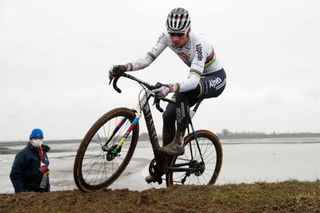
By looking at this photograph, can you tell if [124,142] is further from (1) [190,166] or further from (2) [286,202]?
(2) [286,202]

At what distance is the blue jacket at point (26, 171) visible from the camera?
889 centimetres

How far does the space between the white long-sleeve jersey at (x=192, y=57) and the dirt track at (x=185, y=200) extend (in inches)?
69.7

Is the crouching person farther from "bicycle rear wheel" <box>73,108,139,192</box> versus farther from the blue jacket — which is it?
"bicycle rear wheel" <box>73,108,139,192</box>

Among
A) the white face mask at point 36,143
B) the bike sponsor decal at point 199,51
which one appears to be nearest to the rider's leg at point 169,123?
the bike sponsor decal at point 199,51

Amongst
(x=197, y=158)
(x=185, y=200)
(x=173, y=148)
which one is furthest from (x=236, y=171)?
(x=185, y=200)

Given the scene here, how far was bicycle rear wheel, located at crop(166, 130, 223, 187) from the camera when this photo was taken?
8.45 metres

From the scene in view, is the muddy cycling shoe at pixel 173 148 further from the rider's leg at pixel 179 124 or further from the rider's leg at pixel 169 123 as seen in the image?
the rider's leg at pixel 169 123

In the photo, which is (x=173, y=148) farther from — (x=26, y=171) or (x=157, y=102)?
(x=26, y=171)

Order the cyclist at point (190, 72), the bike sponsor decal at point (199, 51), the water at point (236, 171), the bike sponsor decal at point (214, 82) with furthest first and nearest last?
1. the water at point (236, 171)
2. the bike sponsor decal at point (214, 82)
3. the bike sponsor decal at point (199, 51)
4. the cyclist at point (190, 72)

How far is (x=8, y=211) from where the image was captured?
6.79m

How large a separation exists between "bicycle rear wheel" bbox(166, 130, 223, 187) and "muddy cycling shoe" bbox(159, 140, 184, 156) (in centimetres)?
55

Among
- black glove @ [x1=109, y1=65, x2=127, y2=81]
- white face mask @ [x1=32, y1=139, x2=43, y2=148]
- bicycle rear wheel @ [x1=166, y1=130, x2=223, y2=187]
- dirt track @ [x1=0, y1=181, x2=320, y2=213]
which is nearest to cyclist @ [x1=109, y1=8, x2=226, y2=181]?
black glove @ [x1=109, y1=65, x2=127, y2=81]

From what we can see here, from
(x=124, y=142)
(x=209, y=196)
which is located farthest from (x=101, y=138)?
(x=209, y=196)

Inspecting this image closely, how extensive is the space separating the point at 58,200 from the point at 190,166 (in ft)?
9.03
